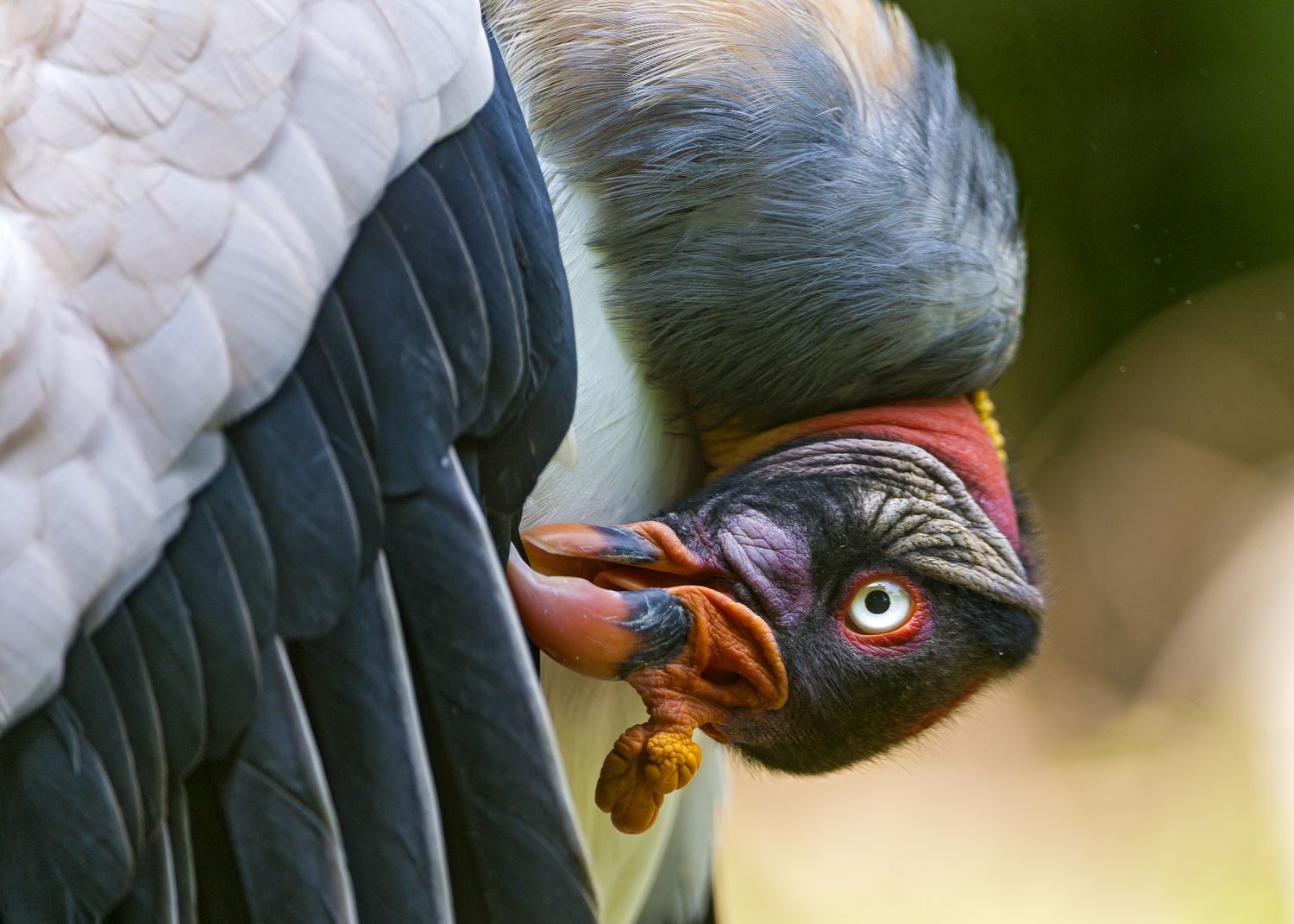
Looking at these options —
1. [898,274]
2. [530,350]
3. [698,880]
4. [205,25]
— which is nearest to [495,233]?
[530,350]

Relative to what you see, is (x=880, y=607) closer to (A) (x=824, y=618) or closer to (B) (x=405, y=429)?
(A) (x=824, y=618)

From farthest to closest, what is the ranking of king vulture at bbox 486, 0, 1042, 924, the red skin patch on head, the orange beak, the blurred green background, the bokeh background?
the bokeh background, the blurred green background, the red skin patch on head, king vulture at bbox 486, 0, 1042, 924, the orange beak

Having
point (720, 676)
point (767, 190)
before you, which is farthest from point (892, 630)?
point (767, 190)

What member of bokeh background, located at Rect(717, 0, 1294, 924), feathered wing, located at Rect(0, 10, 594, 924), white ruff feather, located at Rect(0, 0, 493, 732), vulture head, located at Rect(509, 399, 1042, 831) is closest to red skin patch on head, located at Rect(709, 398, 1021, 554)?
vulture head, located at Rect(509, 399, 1042, 831)

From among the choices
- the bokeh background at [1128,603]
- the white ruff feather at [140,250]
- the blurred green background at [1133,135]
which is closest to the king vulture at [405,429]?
the white ruff feather at [140,250]

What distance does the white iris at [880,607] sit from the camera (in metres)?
1.45

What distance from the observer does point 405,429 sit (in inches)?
41.8

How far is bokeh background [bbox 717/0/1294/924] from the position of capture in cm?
258

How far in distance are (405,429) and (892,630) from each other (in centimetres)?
60

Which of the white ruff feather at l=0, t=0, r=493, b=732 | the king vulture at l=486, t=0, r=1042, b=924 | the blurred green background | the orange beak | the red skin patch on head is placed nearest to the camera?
the white ruff feather at l=0, t=0, r=493, b=732

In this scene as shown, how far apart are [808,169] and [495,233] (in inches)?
16.7

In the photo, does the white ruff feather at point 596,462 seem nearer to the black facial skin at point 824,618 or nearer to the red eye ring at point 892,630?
the black facial skin at point 824,618

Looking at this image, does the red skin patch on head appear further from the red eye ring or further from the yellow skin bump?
the yellow skin bump

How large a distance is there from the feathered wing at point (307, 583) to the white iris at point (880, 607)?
0.44 metres
